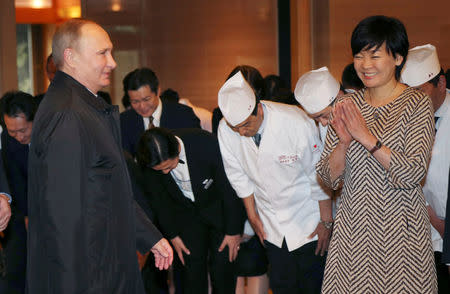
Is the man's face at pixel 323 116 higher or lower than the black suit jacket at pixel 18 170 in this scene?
higher

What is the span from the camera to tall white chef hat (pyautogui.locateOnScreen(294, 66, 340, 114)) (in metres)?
2.74

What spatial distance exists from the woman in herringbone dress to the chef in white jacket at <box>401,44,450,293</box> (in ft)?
2.40

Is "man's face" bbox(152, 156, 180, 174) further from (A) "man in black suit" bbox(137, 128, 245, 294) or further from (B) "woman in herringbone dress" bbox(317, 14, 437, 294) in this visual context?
(B) "woman in herringbone dress" bbox(317, 14, 437, 294)

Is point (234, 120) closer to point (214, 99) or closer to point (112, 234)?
point (112, 234)

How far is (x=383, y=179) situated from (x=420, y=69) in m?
0.93

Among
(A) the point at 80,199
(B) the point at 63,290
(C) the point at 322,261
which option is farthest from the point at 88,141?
(C) the point at 322,261

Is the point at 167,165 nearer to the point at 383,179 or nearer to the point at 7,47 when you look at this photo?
the point at 383,179

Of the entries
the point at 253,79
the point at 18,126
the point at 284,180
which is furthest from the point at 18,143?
the point at 284,180

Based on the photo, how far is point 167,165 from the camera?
118 inches

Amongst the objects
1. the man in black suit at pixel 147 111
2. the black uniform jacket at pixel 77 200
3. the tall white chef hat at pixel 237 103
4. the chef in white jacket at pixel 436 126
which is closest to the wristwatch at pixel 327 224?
the chef in white jacket at pixel 436 126

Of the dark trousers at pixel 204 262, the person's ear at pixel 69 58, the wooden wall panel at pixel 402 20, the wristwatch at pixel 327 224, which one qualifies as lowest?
the dark trousers at pixel 204 262

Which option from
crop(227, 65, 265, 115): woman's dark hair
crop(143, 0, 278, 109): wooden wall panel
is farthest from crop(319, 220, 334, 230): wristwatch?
crop(143, 0, 278, 109): wooden wall panel

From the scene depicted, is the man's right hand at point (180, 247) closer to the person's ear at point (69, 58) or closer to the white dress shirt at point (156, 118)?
the white dress shirt at point (156, 118)

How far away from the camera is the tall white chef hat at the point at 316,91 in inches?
108
